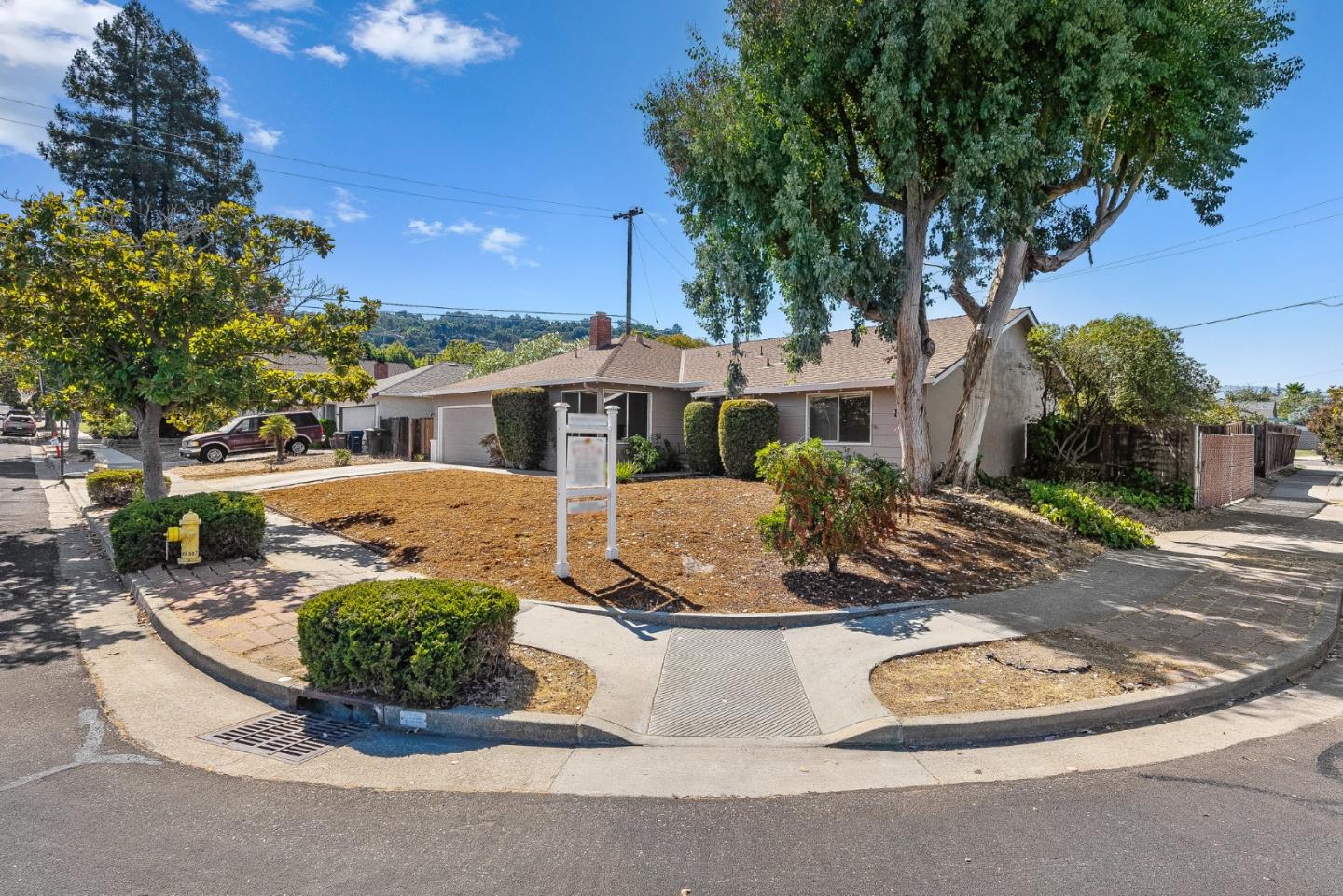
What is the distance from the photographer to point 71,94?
103 ft

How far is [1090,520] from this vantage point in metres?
11.0

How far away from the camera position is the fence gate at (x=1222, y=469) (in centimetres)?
1457

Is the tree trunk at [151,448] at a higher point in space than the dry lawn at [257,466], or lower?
higher

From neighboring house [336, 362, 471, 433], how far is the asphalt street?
2424 centimetres

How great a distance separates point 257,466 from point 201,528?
15374 mm

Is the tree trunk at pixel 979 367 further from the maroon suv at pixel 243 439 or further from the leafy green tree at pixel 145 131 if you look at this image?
the leafy green tree at pixel 145 131

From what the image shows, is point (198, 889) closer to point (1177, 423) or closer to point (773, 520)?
point (773, 520)

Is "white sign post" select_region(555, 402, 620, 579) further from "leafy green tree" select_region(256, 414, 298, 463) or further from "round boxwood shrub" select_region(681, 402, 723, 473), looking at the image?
"leafy green tree" select_region(256, 414, 298, 463)

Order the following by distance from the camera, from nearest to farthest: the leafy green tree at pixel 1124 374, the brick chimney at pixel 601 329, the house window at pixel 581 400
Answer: the leafy green tree at pixel 1124 374, the house window at pixel 581 400, the brick chimney at pixel 601 329

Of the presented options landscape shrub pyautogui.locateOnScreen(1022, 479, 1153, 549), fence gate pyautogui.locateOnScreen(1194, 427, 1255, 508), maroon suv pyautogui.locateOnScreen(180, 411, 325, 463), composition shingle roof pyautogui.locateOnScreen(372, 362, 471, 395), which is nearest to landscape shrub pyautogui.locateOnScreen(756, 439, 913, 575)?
landscape shrub pyautogui.locateOnScreen(1022, 479, 1153, 549)

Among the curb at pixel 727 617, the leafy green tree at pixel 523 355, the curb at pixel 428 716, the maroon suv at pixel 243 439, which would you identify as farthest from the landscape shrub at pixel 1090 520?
the leafy green tree at pixel 523 355

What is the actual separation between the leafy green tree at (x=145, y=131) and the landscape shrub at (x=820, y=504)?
111 ft

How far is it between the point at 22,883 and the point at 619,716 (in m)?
2.87

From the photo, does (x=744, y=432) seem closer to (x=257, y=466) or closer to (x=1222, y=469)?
(x=1222, y=469)
